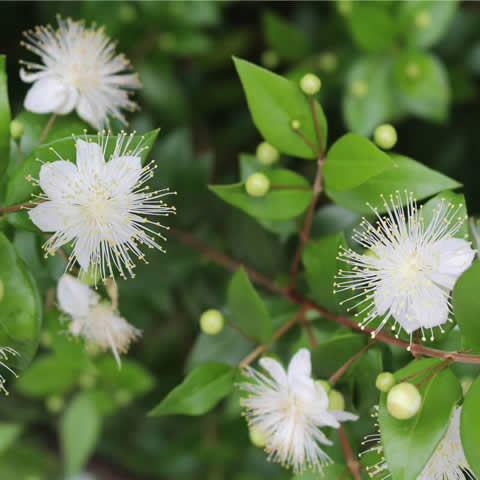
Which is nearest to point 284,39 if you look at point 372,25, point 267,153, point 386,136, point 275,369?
point 372,25

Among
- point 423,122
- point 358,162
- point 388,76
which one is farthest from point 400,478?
point 423,122

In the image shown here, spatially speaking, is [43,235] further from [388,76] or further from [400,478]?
[388,76]

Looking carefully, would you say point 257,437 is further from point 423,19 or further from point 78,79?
point 423,19

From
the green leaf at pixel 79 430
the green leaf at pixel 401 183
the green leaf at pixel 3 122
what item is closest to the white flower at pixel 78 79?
the green leaf at pixel 3 122

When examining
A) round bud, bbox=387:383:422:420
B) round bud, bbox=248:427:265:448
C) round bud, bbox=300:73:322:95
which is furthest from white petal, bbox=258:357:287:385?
round bud, bbox=300:73:322:95

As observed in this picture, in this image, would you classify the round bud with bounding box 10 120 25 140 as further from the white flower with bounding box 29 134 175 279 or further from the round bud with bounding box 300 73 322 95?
the round bud with bounding box 300 73 322 95

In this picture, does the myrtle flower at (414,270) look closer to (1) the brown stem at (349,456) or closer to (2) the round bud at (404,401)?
(2) the round bud at (404,401)
